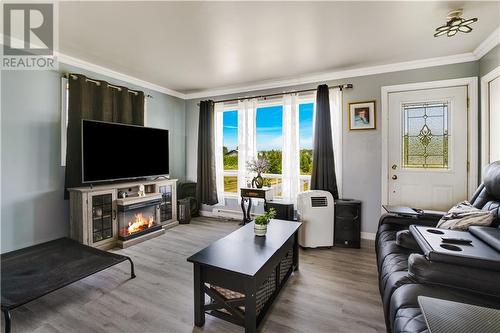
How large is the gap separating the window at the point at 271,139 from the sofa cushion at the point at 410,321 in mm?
3032

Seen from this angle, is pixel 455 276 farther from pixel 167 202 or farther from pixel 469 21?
pixel 167 202

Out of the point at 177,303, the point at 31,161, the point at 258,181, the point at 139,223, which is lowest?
the point at 177,303

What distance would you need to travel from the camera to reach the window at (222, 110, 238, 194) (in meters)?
4.61

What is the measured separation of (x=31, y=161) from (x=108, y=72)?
160 centimetres

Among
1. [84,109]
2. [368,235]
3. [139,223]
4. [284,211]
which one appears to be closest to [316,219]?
[284,211]

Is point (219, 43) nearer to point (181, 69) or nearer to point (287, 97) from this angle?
point (181, 69)

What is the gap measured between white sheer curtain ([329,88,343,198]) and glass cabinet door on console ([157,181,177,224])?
2.74 meters

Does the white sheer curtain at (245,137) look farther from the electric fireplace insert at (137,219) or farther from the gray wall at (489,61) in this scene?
the gray wall at (489,61)

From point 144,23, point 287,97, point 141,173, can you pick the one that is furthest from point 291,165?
point 144,23

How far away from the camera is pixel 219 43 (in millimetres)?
2746

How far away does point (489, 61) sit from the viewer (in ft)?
8.93

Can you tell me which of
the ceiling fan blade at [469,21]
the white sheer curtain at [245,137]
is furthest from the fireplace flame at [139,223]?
the ceiling fan blade at [469,21]

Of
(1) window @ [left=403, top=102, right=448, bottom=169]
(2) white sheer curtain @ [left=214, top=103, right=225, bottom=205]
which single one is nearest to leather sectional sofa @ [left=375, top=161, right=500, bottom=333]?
(1) window @ [left=403, top=102, right=448, bottom=169]

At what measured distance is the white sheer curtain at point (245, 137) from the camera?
14.2 feet
